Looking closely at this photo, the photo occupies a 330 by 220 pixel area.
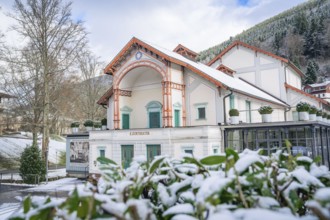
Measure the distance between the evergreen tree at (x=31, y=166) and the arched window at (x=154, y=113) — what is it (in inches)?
355

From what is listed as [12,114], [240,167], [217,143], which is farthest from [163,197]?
[12,114]

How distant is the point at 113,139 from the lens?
20.1 metres

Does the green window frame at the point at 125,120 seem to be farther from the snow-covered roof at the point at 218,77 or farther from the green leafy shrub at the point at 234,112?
the green leafy shrub at the point at 234,112

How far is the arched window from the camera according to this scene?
21531 mm

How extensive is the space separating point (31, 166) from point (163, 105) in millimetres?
11269

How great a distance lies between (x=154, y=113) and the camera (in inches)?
858

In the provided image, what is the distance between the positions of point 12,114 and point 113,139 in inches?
420

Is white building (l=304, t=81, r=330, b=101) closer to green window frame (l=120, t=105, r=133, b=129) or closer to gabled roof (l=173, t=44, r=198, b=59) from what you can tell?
gabled roof (l=173, t=44, r=198, b=59)

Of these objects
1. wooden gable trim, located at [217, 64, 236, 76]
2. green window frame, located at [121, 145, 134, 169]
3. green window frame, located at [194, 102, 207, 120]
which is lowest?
green window frame, located at [121, 145, 134, 169]

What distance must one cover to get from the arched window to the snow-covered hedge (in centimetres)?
1925

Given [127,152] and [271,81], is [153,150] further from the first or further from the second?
[271,81]

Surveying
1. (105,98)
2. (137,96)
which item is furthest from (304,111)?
(105,98)

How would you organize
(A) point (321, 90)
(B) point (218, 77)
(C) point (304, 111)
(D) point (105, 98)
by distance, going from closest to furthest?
(C) point (304, 111) < (B) point (218, 77) < (D) point (105, 98) < (A) point (321, 90)

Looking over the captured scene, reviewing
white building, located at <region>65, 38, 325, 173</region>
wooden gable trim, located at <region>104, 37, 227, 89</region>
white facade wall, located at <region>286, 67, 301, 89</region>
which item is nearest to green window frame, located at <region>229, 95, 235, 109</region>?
white building, located at <region>65, 38, 325, 173</region>
